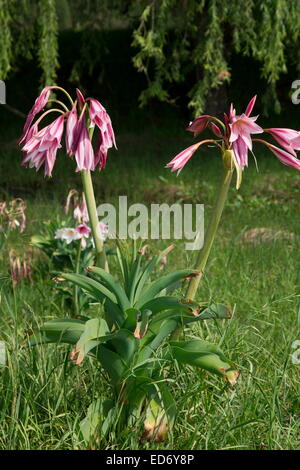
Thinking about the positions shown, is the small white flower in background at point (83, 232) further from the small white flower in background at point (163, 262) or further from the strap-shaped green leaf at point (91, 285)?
the strap-shaped green leaf at point (91, 285)

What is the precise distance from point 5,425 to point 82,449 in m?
0.36

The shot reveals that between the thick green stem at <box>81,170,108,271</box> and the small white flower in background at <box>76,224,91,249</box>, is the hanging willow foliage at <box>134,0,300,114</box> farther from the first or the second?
the thick green stem at <box>81,170,108,271</box>

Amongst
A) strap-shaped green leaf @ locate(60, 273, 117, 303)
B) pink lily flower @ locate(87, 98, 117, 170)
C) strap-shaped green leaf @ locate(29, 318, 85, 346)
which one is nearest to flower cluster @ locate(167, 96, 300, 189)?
pink lily flower @ locate(87, 98, 117, 170)

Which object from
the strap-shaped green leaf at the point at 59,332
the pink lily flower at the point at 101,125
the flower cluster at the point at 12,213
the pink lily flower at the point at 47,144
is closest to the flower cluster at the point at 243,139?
the pink lily flower at the point at 101,125

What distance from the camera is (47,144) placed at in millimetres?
2461

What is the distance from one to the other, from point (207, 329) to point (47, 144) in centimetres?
118

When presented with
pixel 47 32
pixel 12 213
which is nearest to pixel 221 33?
pixel 47 32

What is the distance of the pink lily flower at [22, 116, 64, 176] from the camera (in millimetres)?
2439

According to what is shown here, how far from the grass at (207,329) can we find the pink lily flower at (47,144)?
1.92 ft

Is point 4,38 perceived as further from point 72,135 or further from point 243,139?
point 243,139

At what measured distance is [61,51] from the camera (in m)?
14.0

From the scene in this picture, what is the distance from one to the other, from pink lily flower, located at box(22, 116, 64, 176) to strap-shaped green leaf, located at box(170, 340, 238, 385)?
2.31ft
